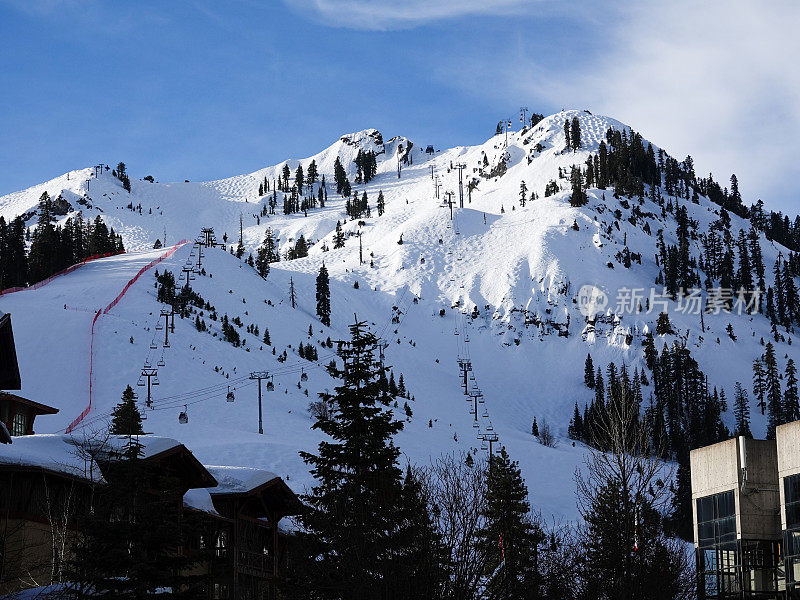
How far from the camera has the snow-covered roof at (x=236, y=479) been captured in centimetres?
3466

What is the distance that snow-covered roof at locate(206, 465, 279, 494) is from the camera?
34.7m

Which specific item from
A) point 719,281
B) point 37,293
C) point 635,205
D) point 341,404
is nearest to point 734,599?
point 341,404

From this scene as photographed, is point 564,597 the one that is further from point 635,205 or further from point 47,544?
point 635,205

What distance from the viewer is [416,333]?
145750 mm

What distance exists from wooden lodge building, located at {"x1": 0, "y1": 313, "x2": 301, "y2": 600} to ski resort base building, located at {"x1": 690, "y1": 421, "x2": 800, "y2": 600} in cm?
1640

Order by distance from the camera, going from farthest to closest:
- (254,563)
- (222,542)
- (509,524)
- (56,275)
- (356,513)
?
1. (56,275)
2. (509,524)
3. (254,563)
4. (222,542)
5. (356,513)

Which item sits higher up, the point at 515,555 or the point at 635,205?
the point at 635,205

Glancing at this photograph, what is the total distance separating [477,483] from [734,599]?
16.1 meters

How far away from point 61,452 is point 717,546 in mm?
26515

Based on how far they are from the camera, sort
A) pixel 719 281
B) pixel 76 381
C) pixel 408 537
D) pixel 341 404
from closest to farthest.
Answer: pixel 408 537
pixel 341 404
pixel 76 381
pixel 719 281

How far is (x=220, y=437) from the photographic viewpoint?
67000 millimetres

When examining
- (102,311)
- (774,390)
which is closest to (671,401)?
(774,390)

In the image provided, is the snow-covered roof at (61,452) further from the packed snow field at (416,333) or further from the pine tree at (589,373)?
the pine tree at (589,373)

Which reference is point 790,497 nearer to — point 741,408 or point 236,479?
point 236,479
